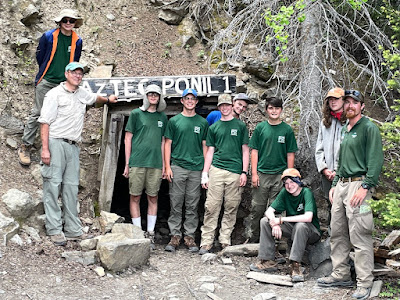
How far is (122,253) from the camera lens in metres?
6.27

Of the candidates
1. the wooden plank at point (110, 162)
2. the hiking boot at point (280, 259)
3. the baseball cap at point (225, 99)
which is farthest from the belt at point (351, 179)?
the wooden plank at point (110, 162)

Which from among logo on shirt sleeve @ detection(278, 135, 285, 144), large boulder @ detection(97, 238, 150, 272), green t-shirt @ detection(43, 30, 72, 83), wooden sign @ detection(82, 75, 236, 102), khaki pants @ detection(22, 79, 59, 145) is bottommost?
large boulder @ detection(97, 238, 150, 272)

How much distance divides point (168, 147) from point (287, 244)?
8.24 feet

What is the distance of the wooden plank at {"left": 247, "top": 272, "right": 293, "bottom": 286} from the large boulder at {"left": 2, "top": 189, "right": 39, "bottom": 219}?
338 cm

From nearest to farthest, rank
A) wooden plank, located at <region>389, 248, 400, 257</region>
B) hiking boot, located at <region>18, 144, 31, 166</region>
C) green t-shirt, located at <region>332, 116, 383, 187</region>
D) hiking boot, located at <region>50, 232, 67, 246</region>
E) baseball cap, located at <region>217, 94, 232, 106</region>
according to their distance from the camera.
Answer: green t-shirt, located at <region>332, 116, 383, 187</region> < wooden plank, located at <region>389, 248, 400, 257</region> < hiking boot, located at <region>50, 232, 67, 246</region> < baseball cap, located at <region>217, 94, 232, 106</region> < hiking boot, located at <region>18, 144, 31, 166</region>

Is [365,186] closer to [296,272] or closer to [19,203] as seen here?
[296,272]

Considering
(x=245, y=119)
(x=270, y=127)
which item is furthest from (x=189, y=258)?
(x=245, y=119)

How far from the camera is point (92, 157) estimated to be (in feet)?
29.6

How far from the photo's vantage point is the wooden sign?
796 centimetres

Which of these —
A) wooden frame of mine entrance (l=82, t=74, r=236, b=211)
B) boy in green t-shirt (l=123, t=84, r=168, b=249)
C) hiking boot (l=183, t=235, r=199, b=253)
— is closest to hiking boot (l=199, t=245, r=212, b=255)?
hiking boot (l=183, t=235, r=199, b=253)

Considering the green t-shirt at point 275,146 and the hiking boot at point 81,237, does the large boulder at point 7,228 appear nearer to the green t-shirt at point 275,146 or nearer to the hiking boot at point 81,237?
the hiking boot at point 81,237

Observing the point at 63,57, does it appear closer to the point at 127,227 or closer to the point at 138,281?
the point at 127,227

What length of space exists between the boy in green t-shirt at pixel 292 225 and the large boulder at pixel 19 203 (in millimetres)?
3419

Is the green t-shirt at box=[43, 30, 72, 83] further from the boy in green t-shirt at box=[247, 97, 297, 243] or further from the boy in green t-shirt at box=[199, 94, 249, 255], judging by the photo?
the boy in green t-shirt at box=[247, 97, 297, 243]
